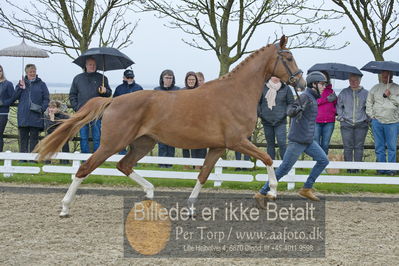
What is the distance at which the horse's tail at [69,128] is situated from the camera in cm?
706

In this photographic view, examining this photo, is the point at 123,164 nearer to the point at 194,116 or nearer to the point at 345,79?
the point at 194,116

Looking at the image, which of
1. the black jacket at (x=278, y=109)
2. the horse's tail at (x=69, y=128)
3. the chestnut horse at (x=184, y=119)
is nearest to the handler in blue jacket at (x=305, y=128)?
the chestnut horse at (x=184, y=119)

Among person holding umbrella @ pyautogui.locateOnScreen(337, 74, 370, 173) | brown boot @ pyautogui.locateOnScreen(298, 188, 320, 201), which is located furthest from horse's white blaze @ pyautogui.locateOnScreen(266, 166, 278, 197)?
person holding umbrella @ pyautogui.locateOnScreen(337, 74, 370, 173)

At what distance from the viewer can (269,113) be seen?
32.1 feet

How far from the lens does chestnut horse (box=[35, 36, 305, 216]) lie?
6.87 m

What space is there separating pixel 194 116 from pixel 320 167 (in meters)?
2.13

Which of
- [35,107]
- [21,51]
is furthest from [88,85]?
[21,51]

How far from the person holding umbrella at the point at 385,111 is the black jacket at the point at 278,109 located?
1.48 metres

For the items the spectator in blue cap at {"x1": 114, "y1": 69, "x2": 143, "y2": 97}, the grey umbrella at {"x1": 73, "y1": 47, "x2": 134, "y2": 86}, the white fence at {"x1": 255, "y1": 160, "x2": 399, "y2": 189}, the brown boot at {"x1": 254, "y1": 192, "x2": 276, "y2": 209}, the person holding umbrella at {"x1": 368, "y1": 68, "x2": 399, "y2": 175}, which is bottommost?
the brown boot at {"x1": 254, "y1": 192, "x2": 276, "y2": 209}

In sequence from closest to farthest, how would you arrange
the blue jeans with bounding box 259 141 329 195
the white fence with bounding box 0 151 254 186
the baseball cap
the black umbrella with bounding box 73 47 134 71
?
the blue jeans with bounding box 259 141 329 195 → the white fence with bounding box 0 151 254 186 → the black umbrella with bounding box 73 47 134 71 → the baseball cap

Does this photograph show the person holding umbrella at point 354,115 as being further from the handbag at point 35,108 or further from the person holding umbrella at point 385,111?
the handbag at point 35,108

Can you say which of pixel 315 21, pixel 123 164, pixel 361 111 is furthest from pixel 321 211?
pixel 315 21

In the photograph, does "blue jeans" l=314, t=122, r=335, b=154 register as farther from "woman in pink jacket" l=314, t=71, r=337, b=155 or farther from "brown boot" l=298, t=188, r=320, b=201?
"brown boot" l=298, t=188, r=320, b=201

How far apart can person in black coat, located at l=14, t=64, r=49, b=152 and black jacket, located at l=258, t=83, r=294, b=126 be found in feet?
13.5
